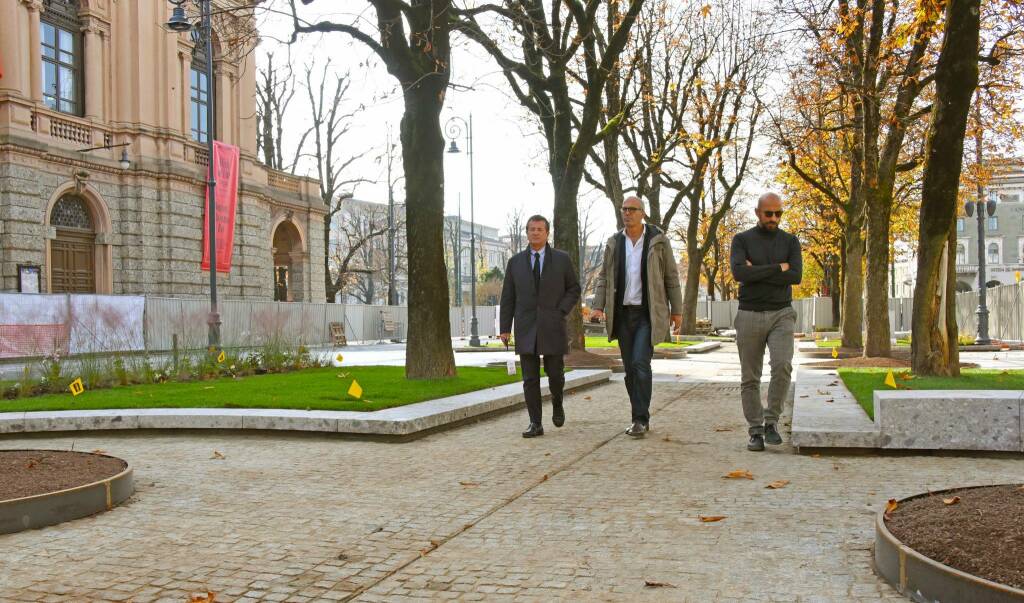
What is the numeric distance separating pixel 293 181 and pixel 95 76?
12.1 metres

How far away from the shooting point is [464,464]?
6746 millimetres

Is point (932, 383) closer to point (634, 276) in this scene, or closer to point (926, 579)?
point (634, 276)

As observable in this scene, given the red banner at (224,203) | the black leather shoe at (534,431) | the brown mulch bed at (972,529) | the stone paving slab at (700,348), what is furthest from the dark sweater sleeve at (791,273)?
the red banner at (224,203)

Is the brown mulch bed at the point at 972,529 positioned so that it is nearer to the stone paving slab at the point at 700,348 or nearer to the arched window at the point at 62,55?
the stone paving slab at the point at 700,348

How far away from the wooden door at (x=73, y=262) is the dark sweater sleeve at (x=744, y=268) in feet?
81.9

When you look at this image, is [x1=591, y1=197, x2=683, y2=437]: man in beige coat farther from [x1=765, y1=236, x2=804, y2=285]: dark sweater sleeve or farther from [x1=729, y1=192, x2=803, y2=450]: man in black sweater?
[x1=765, y1=236, x2=804, y2=285]: dark sweater sleeve

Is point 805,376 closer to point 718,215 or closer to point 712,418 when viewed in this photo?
point 712,418

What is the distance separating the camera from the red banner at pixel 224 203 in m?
Answer: 31.5

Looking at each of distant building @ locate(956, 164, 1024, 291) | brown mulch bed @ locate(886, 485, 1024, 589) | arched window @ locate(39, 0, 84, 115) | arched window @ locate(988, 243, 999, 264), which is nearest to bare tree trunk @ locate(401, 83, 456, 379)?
brown mulch bed @ locate(886, 485, 1024, 589)

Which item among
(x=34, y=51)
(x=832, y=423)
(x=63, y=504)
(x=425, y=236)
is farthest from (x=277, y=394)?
(x=34, y=51)

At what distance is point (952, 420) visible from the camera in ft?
21.8

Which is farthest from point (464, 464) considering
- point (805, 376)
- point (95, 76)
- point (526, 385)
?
point (95, 76)

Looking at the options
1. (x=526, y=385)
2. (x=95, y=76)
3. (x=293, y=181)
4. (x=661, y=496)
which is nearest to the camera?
(x=661, y=496)

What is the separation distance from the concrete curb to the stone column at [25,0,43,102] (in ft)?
69.3
